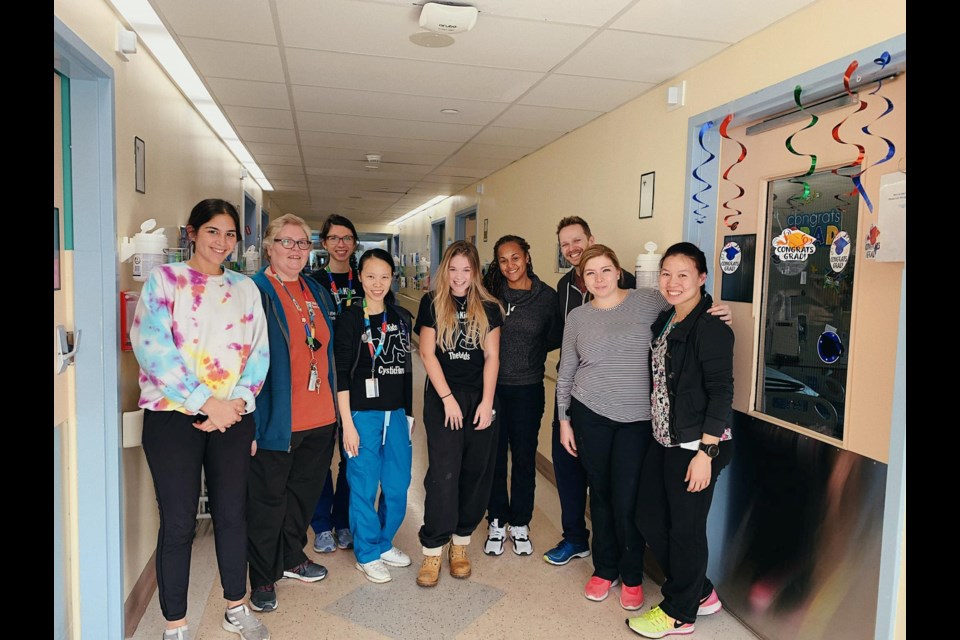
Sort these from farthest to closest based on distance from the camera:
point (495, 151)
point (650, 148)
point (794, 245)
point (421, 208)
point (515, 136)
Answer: point (421, 208)
point (495, 151)
point (515, 136)
point (650, 148)
point (794, 245)

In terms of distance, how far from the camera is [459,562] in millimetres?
2766

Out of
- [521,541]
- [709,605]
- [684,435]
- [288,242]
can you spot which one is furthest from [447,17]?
[709,605]

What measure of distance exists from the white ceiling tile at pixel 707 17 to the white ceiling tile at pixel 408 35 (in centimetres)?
22

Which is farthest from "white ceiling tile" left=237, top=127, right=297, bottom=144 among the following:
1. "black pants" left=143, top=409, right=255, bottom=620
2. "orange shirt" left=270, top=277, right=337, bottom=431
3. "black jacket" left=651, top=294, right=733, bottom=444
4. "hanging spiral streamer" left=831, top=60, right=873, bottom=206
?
"hanging spiral streamer" left=831, top=60, right=873, bottom=206

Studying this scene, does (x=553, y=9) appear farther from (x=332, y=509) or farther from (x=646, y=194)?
(x=332, y=509)

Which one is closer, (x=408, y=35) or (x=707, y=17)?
(x=707, y=17)

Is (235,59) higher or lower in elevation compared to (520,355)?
higher

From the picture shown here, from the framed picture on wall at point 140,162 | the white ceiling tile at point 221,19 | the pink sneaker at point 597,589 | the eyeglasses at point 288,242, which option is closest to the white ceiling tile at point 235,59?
the white ceiling tile at point 221,19

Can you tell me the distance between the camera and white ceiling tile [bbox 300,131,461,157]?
434 cm

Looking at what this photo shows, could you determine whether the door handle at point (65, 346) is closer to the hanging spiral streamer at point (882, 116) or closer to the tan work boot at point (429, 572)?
the tan work boot at point (429, 572)

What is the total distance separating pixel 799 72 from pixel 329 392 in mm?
2112

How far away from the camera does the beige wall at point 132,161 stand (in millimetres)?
2066

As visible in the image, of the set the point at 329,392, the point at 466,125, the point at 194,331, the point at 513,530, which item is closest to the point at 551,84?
the point at 466,125

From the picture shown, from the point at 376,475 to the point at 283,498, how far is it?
0.42 metres
